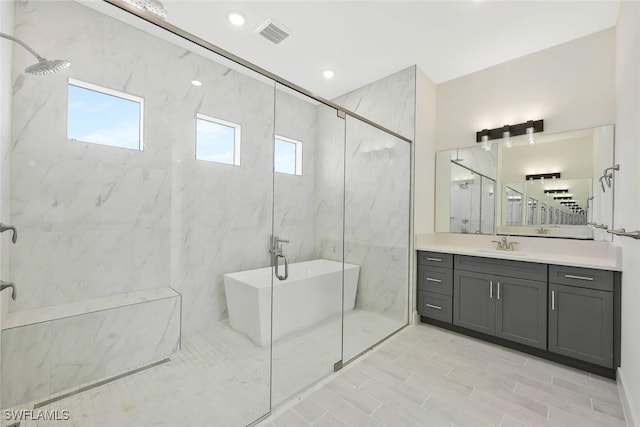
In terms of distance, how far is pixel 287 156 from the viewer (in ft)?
7.06

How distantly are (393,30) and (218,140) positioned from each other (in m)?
1.91

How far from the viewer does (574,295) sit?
2244 millimetres

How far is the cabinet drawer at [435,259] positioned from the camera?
2975mm

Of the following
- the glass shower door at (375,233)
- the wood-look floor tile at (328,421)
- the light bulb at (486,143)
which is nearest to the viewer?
the wood-look floor tile at (328,421)

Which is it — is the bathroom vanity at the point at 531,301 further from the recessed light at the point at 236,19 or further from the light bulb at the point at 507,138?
the recessed light at the point at 236,19

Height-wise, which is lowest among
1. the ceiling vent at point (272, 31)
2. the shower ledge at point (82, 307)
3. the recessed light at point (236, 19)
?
the shower ledge at point (82, 307)

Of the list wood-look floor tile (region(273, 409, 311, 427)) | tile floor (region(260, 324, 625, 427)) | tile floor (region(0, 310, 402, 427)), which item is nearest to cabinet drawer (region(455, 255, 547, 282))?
tile floor (region(260, 324, 625, 427))

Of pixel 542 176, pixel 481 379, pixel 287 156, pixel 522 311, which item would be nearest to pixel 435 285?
pixel 522 311

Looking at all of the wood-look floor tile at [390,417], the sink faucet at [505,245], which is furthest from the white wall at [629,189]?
the wood-look floor tile at [390,417]

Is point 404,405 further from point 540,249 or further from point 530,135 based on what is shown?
point 530,135

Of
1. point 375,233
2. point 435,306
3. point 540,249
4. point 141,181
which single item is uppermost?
point 141,181

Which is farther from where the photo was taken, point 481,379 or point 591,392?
point 481,379

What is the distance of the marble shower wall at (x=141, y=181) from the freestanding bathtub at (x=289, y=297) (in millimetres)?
115

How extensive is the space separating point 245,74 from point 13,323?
1.84 metres
